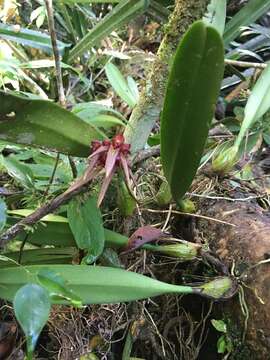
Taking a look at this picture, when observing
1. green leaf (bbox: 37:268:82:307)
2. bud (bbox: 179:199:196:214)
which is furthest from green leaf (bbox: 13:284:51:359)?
bud (bbox: 179:199:196:214)

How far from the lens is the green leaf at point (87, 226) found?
2.25ft

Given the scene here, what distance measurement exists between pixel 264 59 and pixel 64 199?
4.02 feet

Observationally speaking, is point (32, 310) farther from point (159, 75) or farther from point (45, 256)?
point (159, 75)

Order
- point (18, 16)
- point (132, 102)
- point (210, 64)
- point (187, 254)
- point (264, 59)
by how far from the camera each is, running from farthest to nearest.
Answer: point (264, 59)
point (18, 16)
point (132, 102)
point (187, 254)
point (210, 64)

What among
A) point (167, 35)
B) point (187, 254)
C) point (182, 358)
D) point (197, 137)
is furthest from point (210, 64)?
point (182, 358)

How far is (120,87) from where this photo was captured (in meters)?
0.98

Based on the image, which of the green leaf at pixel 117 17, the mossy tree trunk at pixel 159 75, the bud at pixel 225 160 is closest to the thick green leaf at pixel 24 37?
the green leaf at pixel 117 17

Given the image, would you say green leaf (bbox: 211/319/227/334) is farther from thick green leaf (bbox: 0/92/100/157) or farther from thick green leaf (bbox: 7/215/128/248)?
thick green leaf (bbox: 0/92/100/157)

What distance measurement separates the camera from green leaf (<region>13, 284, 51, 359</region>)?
46cm

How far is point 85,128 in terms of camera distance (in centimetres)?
66

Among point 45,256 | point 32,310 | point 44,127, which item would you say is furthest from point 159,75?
point 32,310

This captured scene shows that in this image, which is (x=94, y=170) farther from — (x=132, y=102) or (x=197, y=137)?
(x=132, y=102)

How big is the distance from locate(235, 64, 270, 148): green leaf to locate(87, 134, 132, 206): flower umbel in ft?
0.82

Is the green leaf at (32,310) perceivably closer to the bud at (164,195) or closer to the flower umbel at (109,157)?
the flower umbel at (109,157)
